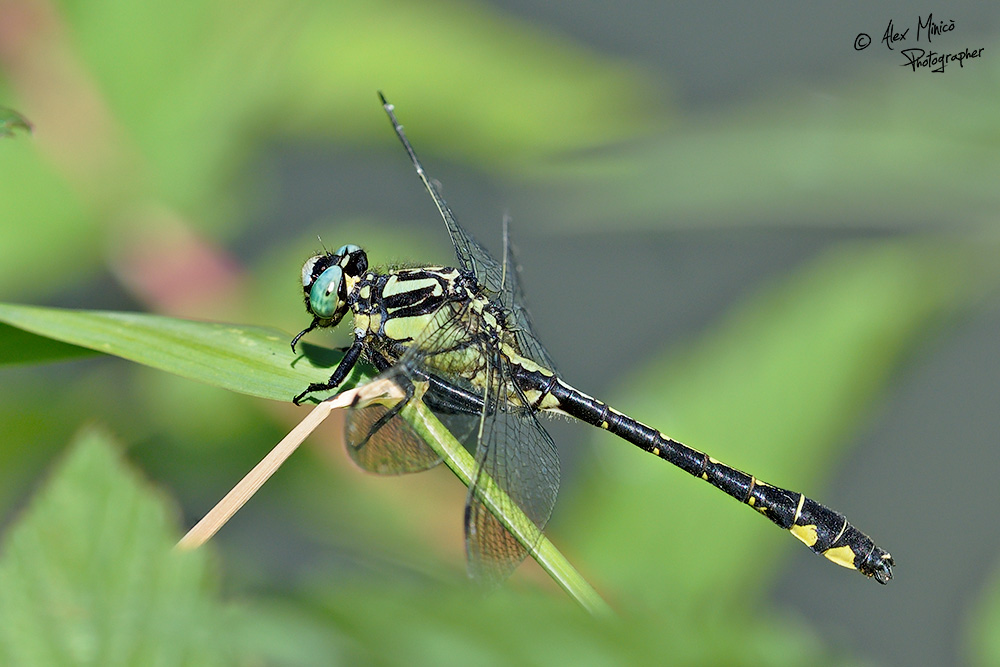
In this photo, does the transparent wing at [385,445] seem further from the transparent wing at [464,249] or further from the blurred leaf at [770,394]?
the transparent wing at [464,249]

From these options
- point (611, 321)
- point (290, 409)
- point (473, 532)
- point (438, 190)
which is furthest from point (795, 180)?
point (611, 321)

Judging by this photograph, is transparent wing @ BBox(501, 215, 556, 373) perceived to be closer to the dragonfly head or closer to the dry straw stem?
the dragonfly head

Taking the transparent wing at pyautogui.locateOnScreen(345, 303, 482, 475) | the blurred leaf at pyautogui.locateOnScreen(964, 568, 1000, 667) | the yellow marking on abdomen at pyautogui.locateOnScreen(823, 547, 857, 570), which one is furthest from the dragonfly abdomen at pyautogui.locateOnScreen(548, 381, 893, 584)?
the blurred leaf at pyautogui.locateOnScreen(964, 568, 1000, 667)

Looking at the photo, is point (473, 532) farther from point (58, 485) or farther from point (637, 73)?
point (637, 73)

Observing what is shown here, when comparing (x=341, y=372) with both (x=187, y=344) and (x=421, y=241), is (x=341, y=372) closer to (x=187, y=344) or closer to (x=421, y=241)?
(x=187, y=344)

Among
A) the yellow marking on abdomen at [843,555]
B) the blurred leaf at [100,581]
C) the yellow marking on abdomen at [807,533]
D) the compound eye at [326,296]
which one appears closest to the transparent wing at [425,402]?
the compound eye at [326,296]

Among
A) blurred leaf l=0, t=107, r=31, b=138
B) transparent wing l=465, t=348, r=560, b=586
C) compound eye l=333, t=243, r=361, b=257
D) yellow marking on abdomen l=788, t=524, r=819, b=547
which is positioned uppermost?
blurred leaf l=0, t=107, r=31, b=138

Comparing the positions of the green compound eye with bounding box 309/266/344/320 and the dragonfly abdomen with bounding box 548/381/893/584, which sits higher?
the green compound eye with bounding box 309/266/344/320
